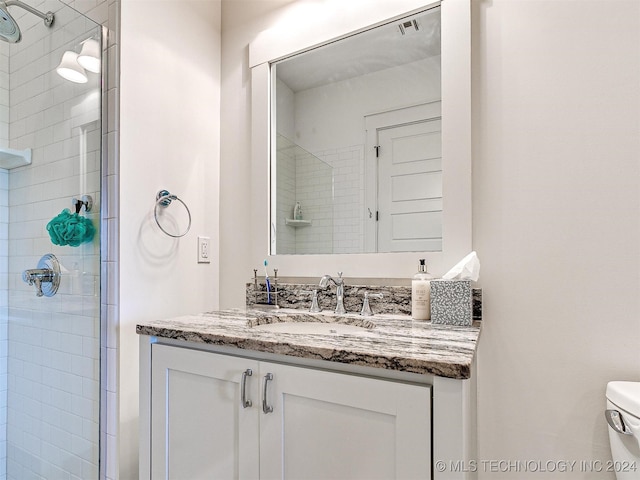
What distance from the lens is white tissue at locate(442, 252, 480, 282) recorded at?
1.12 m

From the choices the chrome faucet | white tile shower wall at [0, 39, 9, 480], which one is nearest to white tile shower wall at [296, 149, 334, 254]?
the chrome faucet

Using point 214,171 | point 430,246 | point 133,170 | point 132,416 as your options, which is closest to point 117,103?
point 133,170

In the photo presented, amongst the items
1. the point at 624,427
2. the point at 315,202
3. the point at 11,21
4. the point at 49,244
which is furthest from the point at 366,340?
the point at 11,21

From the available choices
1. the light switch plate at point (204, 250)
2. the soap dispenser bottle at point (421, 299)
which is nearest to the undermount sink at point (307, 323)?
the soap dispenser bottle at point (421, 299)

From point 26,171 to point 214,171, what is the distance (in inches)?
31.7

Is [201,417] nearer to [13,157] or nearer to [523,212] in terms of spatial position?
[523,212]

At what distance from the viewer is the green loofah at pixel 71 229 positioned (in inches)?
53.1

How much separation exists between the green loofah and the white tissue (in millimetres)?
1337

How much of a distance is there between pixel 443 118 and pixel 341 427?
3.51 feet

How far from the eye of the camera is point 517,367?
45.4 inches

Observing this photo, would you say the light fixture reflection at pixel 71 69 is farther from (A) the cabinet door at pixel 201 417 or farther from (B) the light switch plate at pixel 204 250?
(A) the cabinet door at pixel 201 417

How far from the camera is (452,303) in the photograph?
1.10 metres

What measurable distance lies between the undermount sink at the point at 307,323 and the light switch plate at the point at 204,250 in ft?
1.75

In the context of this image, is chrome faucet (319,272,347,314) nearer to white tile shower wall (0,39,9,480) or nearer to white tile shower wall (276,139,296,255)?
white tile shower wall (276,139,296,255)
